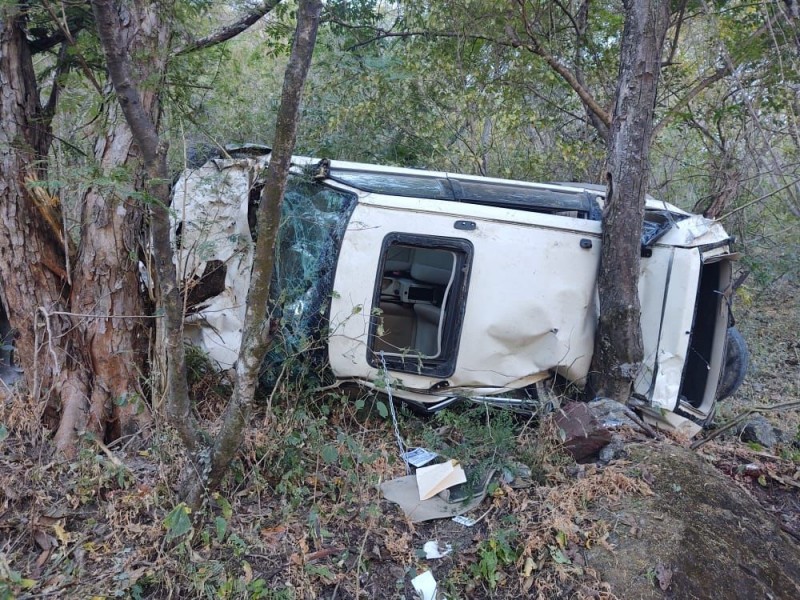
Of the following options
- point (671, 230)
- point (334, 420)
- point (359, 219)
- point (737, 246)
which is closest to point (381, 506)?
point (334, 420)

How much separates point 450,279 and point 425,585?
2081mm

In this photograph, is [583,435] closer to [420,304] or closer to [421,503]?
[421,503]

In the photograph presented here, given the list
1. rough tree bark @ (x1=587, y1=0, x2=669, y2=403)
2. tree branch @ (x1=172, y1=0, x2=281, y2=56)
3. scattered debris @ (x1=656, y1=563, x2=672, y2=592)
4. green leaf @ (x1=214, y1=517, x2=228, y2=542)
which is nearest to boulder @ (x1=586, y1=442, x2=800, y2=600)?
scattered debris @ (x1=656, y1=563, x2=672, y2=592)

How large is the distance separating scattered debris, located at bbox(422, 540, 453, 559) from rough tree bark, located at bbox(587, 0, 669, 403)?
6.14ft

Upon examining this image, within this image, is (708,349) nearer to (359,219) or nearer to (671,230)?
(671,230)

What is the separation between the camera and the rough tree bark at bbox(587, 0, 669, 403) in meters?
4.33

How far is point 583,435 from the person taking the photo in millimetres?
3699

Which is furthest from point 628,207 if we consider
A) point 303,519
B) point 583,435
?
point 303,519

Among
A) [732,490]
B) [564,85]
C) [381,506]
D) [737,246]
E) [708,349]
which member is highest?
[564,85]

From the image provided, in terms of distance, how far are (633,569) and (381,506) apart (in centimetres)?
135

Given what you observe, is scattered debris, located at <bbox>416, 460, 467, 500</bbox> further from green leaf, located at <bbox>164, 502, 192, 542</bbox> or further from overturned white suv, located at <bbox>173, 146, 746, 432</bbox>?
green leaf, located at <bbox>164, 502, 192, 542</bbox>

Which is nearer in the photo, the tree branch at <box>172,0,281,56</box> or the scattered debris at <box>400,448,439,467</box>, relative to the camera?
the scattered debris at <box>400,448,439,467</box>

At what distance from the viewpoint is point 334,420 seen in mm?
4238

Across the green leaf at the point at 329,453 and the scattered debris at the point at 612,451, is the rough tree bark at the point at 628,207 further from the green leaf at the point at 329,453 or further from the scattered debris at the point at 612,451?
the green leaf at the point at 329,453
